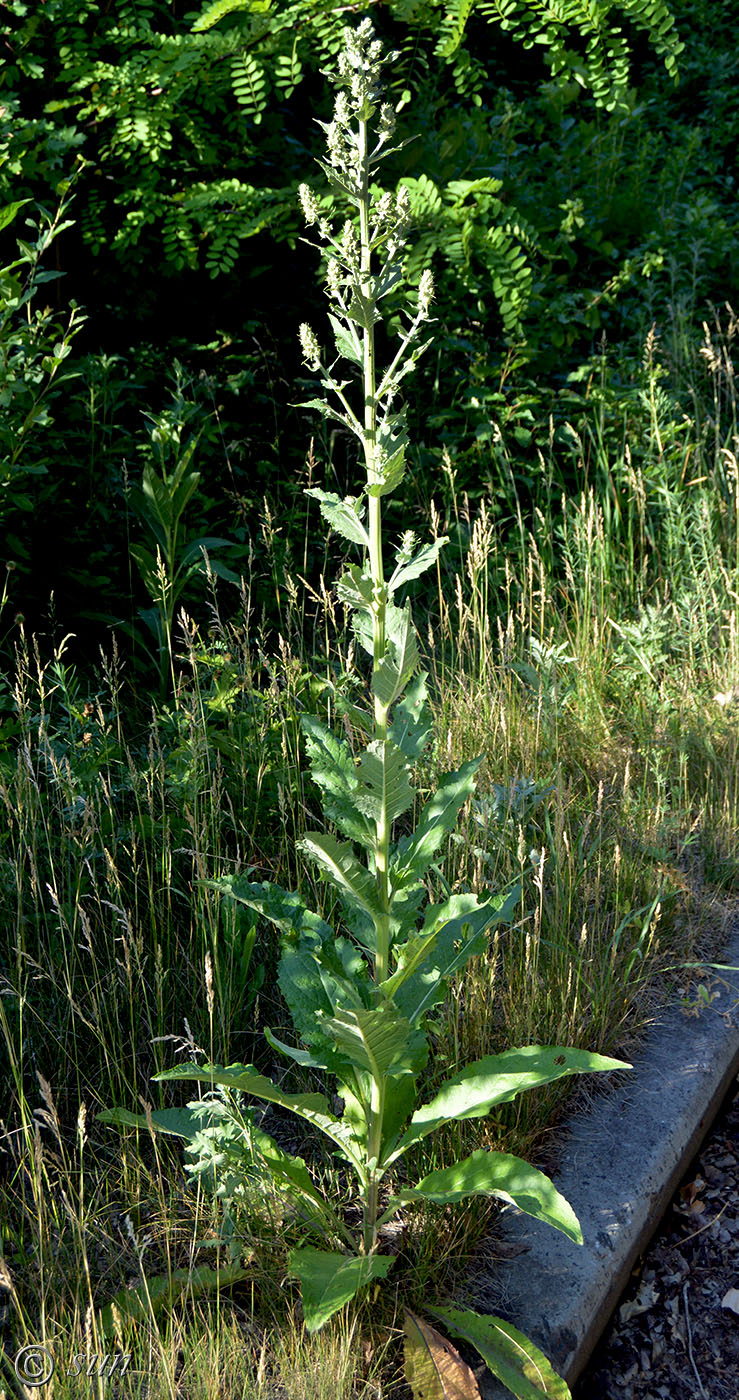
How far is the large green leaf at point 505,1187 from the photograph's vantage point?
182 cm

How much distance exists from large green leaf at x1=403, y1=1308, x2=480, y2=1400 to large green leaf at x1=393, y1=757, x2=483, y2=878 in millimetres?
775

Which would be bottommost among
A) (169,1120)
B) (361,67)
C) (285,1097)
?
(169,1120)

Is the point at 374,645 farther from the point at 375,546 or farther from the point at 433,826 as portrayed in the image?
the point at 433,826

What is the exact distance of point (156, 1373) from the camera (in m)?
1.81

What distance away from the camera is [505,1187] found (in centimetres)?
188

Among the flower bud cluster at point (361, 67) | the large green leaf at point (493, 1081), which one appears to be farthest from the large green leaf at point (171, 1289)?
the flower bud cluster at point (361, 67)

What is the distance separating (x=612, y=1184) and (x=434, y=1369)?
1.98 feet

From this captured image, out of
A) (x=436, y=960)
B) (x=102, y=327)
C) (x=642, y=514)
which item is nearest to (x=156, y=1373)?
(x=436, y=960)

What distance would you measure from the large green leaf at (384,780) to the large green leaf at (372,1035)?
0.32 m

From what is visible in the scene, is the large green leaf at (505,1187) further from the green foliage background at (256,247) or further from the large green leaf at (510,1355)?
the green foliage background at (256,247)

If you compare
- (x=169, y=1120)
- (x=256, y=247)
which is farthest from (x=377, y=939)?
(x=256, y=247)

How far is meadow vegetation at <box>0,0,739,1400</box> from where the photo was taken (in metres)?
2.14

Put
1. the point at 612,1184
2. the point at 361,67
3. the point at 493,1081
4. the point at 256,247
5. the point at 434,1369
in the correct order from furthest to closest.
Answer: the point at 256,247 → the point at 612,1184 → the point at 493,1081 → the point at 434,1369 → the point at 361,67

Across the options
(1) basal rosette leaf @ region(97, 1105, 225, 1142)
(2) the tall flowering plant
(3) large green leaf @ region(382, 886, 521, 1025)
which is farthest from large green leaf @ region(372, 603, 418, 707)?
(1) basal rosette leaf @ region(97, 1105, 225, 1142)
